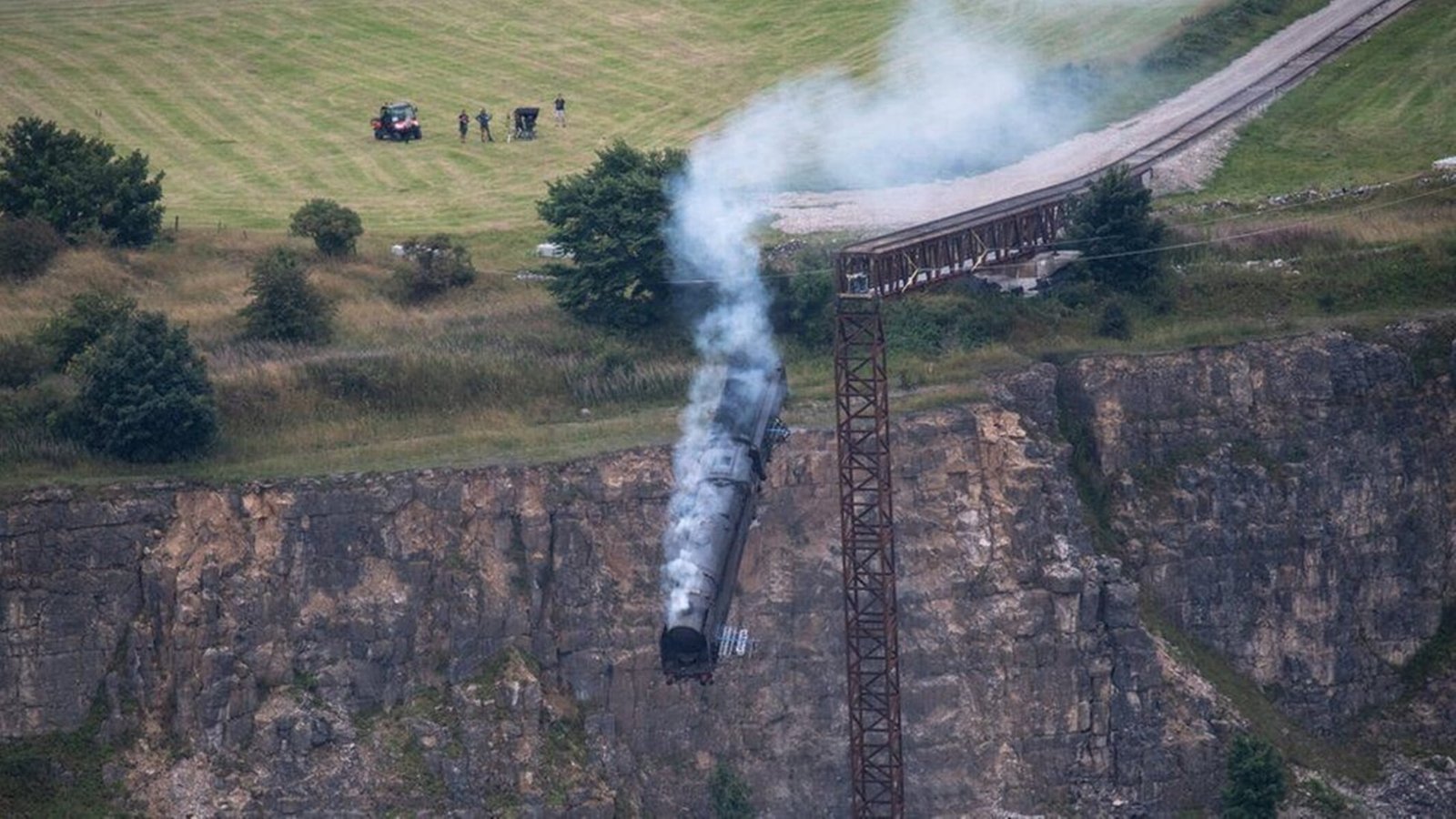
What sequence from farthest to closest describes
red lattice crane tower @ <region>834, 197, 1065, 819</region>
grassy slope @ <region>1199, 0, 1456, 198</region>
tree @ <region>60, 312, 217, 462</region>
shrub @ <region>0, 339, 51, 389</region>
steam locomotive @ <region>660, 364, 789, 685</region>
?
grassy slope @ <region>1199, 0, 1456, 198</region> < shrub @ <region>0, 339, 51, 389</region> < tree @ <region>60, 312, 217, 462</region> < red lattice crane tower @ <region>834, 197, 1065, 819</region> < steam locomotive @ <region>660, 364, 789, 685</region>

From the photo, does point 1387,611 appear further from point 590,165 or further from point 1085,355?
point 590,165

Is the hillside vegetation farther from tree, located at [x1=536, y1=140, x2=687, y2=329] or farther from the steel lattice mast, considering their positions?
the steel lattice mast

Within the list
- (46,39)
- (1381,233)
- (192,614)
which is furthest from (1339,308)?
(46,39)

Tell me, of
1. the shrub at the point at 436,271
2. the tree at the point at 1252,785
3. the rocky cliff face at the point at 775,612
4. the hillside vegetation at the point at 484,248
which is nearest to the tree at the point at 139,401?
the hillside vegetation at the point at 484,248

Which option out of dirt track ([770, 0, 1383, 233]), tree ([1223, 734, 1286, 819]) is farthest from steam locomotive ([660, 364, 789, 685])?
dirt track ([770, 0, 1383, 233])

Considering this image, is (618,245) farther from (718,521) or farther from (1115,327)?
(718,521)
